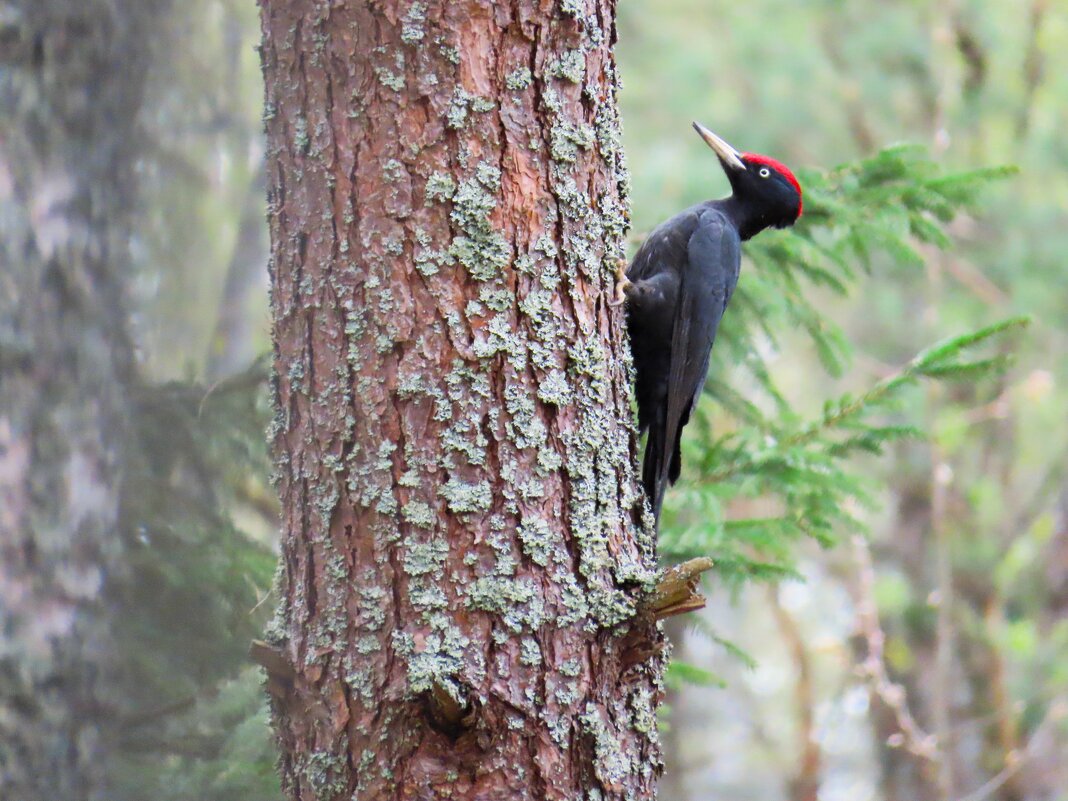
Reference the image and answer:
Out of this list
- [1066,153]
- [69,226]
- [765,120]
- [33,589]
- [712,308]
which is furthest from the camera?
[765,120]

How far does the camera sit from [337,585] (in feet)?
6.29

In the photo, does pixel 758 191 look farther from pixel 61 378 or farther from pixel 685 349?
pixel 61 378

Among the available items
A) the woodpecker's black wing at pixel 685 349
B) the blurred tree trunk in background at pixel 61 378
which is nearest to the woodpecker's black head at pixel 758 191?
the woodpecker's black wing at pixel 685 349

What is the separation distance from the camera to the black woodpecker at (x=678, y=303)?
3082mm

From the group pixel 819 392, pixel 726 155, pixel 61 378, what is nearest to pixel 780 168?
pixel 726 155

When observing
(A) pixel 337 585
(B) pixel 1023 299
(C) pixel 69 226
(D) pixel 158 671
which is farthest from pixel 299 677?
(B) pixel 1023 299

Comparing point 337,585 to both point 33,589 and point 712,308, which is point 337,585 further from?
point 712,308

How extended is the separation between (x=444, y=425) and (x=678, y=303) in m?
1.47

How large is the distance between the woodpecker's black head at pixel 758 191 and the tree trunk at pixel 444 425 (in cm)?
151

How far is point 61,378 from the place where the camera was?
2.14 m

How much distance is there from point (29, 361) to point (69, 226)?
0.32 meters

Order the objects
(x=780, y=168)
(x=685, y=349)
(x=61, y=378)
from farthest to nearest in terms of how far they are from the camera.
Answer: (x=780, y=168) → (x=685, y=349) → (x=61, y=378)

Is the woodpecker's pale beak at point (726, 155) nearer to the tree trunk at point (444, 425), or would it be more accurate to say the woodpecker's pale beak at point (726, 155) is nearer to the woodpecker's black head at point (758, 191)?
the woodpecker's black head at point (758, 191)

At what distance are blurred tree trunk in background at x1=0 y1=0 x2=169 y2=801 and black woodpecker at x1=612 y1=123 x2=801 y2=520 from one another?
4.63 ft
